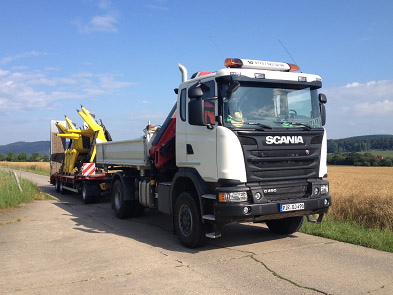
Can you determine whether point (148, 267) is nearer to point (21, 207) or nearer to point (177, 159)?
point (177, 159)

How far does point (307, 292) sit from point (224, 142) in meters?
2.49

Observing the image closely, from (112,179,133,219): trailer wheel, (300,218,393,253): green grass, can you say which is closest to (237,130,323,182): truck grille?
(300,218,393,253): green grass

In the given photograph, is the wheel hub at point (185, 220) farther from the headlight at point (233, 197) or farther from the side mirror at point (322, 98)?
the side mirror at point (322, 98)

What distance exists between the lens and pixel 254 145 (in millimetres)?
6195

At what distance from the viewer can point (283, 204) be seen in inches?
249

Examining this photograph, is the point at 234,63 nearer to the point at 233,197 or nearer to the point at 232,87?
the point at 232,87

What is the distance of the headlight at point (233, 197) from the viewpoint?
237 inches

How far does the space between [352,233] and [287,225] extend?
1.22 meters

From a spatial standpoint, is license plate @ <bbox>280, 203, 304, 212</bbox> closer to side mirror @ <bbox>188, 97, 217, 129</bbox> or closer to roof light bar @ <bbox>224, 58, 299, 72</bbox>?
side mirror @ <bbox>188, 97, 217, 129</bbox>

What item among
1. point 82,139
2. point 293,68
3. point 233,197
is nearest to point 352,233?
point 233,197

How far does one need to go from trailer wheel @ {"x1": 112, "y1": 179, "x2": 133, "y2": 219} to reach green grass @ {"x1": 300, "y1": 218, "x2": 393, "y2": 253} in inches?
176

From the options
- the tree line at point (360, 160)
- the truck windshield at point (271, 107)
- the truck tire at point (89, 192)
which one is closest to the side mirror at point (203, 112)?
the truck windshield at point (271, 107)

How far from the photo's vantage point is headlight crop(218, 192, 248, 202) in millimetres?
6020

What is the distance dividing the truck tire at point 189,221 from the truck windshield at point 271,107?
64.2 inches
